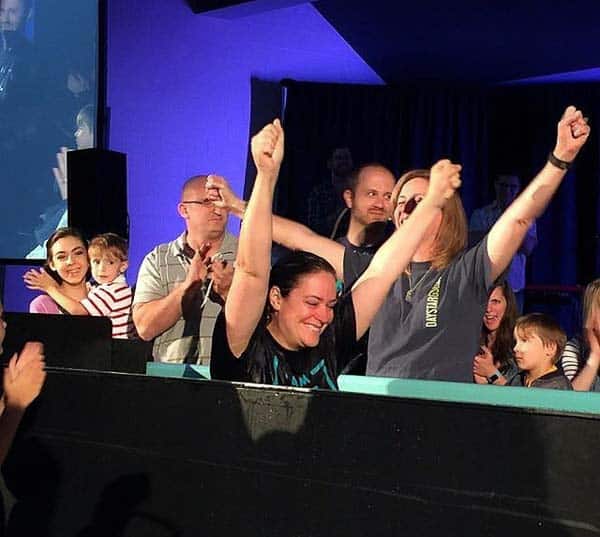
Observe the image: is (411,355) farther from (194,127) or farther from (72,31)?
(72,31)

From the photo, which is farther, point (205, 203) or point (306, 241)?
point (205, 203)

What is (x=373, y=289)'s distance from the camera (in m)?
3.35

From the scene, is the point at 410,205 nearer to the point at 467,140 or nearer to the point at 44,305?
the point at 467,140

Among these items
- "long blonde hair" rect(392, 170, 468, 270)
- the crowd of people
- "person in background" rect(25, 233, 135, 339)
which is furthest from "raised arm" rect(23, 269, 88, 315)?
"long blonde hair" rect(392, 170, 468, 270)

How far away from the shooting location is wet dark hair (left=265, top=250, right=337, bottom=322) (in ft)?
11.3

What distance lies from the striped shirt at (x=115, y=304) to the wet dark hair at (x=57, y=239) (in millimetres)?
210

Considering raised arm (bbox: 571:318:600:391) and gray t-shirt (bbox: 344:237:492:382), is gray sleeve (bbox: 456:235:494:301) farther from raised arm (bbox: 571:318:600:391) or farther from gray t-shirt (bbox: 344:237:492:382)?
raised arm (bbox: 571:318:600:391)

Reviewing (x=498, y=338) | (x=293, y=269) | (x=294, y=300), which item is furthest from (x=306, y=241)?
(x=498, y=338)

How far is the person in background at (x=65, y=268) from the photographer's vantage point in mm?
4281

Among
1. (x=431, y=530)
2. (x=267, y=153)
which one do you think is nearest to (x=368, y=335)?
(x=267, y=153)

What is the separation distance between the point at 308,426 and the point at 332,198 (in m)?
1.67

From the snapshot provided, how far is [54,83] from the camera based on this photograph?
15.8ft

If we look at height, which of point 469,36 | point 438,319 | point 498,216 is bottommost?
point 438,319

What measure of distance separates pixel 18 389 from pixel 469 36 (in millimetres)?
1904
